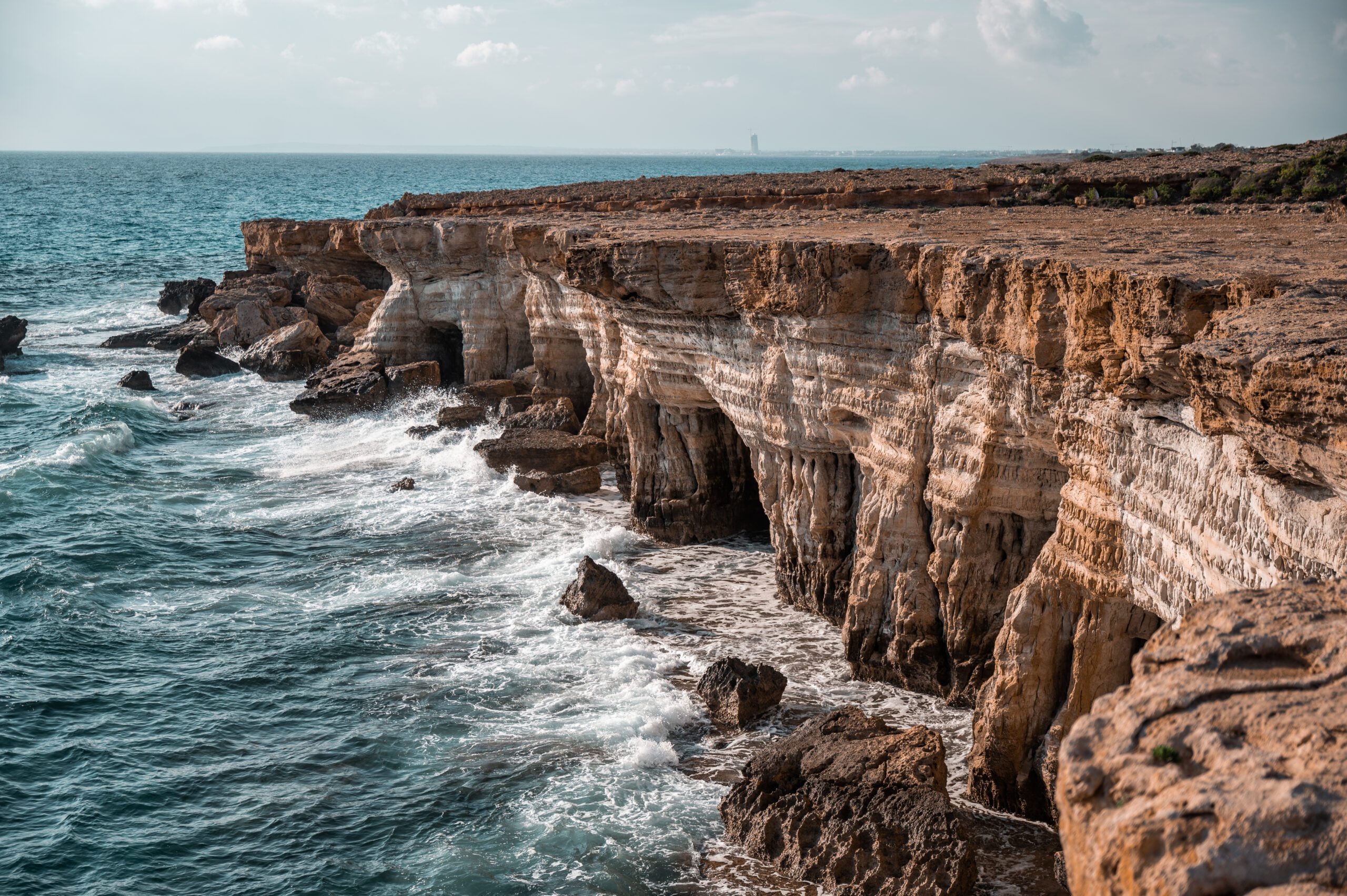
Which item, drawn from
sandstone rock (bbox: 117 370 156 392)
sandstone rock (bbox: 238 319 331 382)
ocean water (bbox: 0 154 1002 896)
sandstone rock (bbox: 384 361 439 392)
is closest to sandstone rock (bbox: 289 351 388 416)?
sandstone rock (bbox: 384 361 439 392)

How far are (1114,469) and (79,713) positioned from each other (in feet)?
51.0

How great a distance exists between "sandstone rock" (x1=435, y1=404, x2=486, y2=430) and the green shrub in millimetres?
29258

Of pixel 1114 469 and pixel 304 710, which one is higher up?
pixel 1114 469

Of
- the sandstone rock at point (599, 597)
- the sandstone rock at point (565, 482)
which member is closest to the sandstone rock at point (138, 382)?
the sandstone rock at point (565, 482)

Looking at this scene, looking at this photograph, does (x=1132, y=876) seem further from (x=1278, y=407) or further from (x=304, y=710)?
(x=304, y=710)

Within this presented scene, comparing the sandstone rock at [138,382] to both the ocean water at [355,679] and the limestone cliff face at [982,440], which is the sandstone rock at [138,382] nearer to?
the ocean water at [355,679]

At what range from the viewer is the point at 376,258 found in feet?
125

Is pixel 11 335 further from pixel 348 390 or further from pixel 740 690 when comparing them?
pixel 740 690

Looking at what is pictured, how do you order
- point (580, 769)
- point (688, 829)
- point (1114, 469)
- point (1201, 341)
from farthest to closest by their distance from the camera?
point (580, 769)
point (688, 829)
point (1114, 469)
point (1201, 341)

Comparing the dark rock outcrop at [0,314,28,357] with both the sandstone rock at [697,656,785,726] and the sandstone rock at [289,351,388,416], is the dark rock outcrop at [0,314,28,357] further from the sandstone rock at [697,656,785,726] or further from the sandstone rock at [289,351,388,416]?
the sandstone rock at [697,656,785,726]

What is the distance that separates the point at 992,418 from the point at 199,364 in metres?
37.1

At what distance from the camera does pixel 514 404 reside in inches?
1325

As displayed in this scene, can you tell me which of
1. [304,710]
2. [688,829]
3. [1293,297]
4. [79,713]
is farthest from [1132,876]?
[79,713]

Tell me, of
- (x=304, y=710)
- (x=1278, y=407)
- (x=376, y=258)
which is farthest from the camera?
(x=376, y=258)
